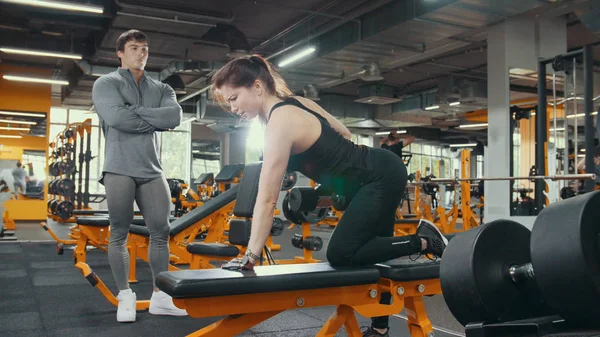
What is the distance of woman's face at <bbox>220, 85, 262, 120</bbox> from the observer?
5.63 feet

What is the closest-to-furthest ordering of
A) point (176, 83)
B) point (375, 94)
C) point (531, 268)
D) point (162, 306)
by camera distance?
point (531, 268) → point (162, 306) → point (176, 83) → point (375, 94)

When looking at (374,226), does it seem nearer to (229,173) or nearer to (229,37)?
(229,173)

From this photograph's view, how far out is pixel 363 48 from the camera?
706cm

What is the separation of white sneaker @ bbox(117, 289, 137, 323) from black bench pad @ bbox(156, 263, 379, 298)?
0.98 m

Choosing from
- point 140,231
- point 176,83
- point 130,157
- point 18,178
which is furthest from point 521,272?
point 18,178

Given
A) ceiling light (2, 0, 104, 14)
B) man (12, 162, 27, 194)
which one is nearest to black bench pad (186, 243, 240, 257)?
ceiling light (2, 0, 104, 14)

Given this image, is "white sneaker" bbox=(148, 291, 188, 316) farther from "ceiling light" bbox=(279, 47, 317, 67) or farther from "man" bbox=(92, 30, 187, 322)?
"ceiling light" bbox=(279, 47, 317, 67)

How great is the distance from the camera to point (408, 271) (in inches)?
66.3

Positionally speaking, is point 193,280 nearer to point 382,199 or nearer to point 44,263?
point 382,199

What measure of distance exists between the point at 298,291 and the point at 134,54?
1358mm

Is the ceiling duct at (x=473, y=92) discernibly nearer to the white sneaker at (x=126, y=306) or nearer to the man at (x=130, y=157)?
the man at (x=130, y=157)

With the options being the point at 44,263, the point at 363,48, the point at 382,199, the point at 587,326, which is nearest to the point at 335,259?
the point at 382,199

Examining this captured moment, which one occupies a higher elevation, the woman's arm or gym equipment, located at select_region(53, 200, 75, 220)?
the woman's arm

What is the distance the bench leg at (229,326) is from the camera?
4.83 feet
